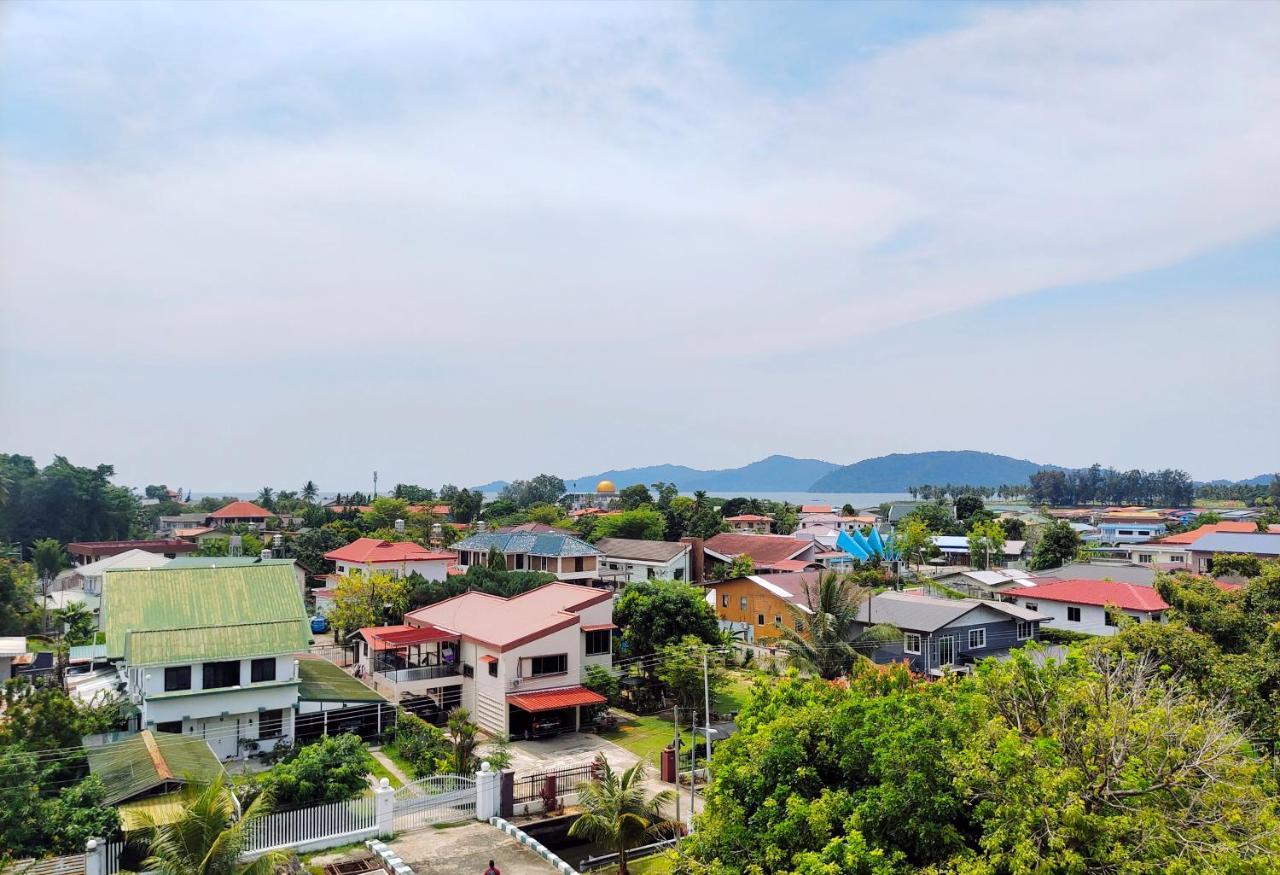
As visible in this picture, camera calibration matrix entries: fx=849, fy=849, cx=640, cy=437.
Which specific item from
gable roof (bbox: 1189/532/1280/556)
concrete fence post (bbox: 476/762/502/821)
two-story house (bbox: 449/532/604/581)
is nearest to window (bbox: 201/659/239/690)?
concrete fence post (bbox: 476/762/502/821)

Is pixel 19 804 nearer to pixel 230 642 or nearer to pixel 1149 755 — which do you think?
pixel 230 642

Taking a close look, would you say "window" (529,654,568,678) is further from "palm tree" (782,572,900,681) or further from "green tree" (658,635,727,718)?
"palm tree" (782,572,900,681)

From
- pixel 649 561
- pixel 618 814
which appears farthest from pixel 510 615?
pixel 649 561

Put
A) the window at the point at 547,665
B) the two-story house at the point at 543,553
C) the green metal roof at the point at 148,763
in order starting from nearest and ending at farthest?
the green metal roof at the point at 148,763 < the window at the point at 547,665 < the two-story house at the point at 543,553

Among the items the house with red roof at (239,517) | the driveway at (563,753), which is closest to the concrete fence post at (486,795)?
the driveway at (563,753)

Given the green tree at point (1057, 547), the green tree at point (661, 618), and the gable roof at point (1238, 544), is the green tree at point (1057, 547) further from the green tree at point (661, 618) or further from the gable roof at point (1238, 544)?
the green tree at point (661, 618)

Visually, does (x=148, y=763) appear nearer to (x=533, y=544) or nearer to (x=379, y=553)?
(x=379, y=553)
